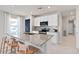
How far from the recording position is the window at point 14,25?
275cm

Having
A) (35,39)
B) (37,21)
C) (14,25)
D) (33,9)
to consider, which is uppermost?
(33,9)

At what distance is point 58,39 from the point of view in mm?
2871

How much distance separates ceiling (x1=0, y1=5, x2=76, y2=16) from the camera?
8.48ft

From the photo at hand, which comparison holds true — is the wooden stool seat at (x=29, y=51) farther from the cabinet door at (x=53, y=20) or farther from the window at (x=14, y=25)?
the cabinet door at (x=53, y=20)

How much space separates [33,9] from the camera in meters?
2.71

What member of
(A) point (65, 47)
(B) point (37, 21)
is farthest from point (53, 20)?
(A) point (65, 47)

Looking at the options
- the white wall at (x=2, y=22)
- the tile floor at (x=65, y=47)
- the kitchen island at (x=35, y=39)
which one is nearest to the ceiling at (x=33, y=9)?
the white wall at (x=2, y=22)

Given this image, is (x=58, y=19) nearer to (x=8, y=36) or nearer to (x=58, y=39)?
(x=58, y=39)

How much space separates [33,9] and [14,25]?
2.11 ft

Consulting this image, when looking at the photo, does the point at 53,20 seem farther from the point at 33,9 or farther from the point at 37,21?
the point at 33,9

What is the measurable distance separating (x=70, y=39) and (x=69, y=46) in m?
0.19

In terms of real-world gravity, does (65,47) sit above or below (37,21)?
below
